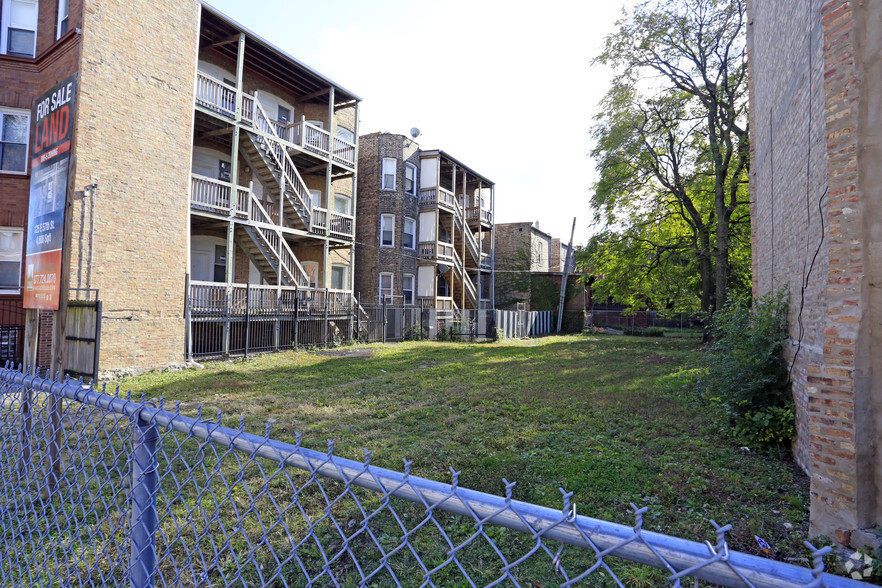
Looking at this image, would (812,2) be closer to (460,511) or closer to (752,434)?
(752,434)

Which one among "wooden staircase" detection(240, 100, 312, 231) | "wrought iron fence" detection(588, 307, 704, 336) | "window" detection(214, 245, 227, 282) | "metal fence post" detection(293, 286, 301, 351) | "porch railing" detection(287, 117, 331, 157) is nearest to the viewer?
"wooden staircase" detection(240, 100, 312, 231)

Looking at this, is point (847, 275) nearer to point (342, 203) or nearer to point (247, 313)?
point (247, 313)

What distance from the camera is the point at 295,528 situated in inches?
158

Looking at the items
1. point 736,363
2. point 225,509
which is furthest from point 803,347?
point 225,509

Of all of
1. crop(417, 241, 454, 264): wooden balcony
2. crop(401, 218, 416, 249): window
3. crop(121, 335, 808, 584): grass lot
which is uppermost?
crop(401, 218, 416, 249): window

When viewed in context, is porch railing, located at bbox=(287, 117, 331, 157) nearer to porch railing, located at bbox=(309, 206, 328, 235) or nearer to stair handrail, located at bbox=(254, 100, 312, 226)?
stair handrail, located at bbox=(254, 100, 312, 226)

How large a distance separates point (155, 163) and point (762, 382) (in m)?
13.8

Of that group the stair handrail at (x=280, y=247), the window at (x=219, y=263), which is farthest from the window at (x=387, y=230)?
the window at (x=219, y=263)

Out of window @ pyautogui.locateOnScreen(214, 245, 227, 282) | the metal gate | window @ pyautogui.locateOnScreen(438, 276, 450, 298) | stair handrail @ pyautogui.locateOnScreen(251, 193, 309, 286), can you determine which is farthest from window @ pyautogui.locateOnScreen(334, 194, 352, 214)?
the metal gate

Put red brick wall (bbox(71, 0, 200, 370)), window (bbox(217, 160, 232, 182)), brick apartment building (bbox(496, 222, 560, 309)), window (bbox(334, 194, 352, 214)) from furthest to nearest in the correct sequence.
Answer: brick apartment building (bbox(496, 222, 560, 309)) < window (bbox(334, 194, 352, 214)) < window (bbox(217, 160, 232, 182)) < red brick wall (bbox(71, 0, 200, 370))

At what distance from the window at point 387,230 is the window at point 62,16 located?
587 inches

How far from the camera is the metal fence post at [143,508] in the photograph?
186 centimetres

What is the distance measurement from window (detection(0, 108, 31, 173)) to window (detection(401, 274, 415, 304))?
53.8ft

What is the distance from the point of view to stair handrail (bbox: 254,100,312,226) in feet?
55.6
